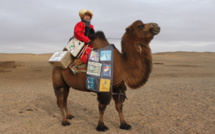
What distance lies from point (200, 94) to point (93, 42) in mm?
5374

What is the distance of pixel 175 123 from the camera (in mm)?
6105

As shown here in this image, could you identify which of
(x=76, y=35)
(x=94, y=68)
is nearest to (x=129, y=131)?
(x=94, y=68)

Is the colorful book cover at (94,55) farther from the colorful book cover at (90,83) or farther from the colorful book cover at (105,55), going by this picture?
the colorful book cover at (90,83)

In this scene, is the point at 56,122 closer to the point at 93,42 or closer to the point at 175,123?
the point at 93,42

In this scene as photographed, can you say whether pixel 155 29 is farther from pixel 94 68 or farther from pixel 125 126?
pixel 125 126

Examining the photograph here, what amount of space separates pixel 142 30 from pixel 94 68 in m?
1.34


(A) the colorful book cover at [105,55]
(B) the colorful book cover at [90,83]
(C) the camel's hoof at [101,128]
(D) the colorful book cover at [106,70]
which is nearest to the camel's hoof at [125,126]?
(C) the camel's hoof at [101,128]

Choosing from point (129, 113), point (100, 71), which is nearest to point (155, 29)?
point (100, 71)

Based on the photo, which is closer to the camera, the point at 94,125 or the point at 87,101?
the point at 94,125

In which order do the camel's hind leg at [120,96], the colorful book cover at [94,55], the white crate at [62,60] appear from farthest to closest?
the camel's hind leg at [120,96]
the white crate at [62,60]
the colorful book cover at [94,55]

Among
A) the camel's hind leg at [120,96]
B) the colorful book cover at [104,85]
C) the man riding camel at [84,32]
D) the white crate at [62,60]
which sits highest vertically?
the man riding camel at [84,32]

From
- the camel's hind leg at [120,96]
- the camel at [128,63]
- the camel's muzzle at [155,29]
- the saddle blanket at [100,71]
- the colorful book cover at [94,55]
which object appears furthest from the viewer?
the camel's hind leg at [120,96]

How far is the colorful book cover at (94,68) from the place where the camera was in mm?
5172

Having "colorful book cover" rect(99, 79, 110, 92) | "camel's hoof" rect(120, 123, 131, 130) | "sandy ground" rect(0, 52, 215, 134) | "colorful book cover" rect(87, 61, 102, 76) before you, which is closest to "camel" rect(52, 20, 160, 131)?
"camel's hoof" rect(120, 123, 131, 130)
